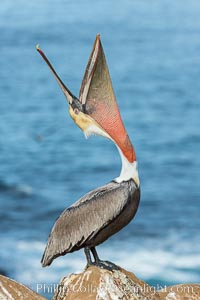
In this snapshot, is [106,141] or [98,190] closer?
[98,190]

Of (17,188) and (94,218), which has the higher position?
(17,188)

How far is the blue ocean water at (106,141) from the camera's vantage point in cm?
1289

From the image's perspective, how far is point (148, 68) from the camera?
85.9 feet

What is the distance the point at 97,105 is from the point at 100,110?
0.03 metres

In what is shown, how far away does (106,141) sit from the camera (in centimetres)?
1848

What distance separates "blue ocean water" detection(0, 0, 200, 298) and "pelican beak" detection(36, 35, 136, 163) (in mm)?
2798

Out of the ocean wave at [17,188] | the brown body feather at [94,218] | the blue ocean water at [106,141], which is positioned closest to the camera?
the brown body feather at [94,218]

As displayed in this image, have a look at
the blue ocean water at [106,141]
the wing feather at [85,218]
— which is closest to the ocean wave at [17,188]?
the blue ocean water at [106,141]

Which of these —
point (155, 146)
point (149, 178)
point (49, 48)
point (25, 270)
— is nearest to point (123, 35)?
point (49, 48)

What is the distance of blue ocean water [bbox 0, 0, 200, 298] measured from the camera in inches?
508

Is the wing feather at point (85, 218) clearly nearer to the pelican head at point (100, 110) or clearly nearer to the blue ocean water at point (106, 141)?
the pelican head at point (100, 110)

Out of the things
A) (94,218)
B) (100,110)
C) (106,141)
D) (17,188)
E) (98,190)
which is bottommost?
(94,218)

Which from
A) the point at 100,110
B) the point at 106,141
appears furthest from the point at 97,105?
the point at 106,141

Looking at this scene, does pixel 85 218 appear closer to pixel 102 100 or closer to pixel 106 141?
pixel 102 100
